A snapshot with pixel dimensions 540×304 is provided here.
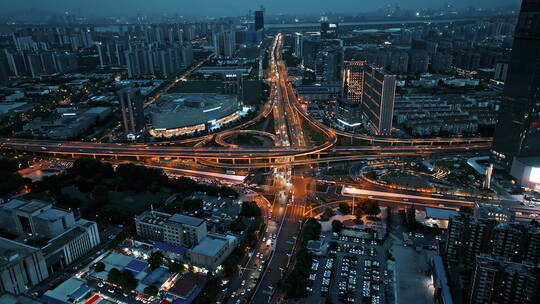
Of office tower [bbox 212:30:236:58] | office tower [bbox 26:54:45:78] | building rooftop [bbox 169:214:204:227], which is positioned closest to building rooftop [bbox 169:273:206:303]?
building rooftop [bbox 169:214:204:227]

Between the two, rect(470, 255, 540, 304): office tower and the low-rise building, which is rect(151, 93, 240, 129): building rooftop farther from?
rect(470, 255, 540, 304): office tower

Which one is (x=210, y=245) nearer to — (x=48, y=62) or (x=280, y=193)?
(x=280, y=193)

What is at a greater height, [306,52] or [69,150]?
[306,52]

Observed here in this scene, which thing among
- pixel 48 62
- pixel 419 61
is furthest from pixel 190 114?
pixel 48 62

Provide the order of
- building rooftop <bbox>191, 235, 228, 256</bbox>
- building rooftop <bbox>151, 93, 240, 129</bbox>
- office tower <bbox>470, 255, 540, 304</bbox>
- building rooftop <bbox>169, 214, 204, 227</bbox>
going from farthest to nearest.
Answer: building rooftop <bbox>151, 93, 240, 129</bbox> < building rooftop <bbox>169, 214, 204, 227</bbox> < building rooftop <bbox>191, 235, 228, 256</bbox> < office tower <bbox>470, 255, 540, 304</bbox>

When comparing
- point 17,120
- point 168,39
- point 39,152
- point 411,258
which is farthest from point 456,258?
point 168,39

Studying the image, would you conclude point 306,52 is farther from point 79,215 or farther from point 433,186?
point 79,215

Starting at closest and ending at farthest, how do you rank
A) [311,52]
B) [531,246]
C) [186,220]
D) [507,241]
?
1. [531,246]
2. [507,241]
3. [186,220]
4. [311,52]
